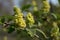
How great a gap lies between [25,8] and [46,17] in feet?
0.80

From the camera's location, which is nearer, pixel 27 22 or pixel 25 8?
pixel 27 22

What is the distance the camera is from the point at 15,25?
4.48ft

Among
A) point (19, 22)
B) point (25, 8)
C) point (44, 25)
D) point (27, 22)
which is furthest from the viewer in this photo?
point (44, 25)

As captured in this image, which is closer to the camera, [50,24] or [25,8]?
[25,8]

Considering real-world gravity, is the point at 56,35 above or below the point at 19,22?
below

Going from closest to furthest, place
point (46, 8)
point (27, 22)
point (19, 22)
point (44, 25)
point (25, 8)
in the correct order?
point (19, 22) → point (27, 22) → point (25, 8) → point (46, 8) → point (44, 25)

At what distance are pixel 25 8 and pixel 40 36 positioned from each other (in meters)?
0.22

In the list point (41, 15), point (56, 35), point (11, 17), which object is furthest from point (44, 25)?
point (11, 17)

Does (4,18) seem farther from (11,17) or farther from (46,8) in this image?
(46,8)

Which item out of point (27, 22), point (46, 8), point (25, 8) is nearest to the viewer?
point (27, 22)

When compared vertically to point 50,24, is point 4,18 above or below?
above

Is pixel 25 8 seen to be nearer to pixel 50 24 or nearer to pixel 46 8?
pixel 46 8

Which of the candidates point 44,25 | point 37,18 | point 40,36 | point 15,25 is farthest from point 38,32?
point 44,25

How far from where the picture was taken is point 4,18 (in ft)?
4.47
